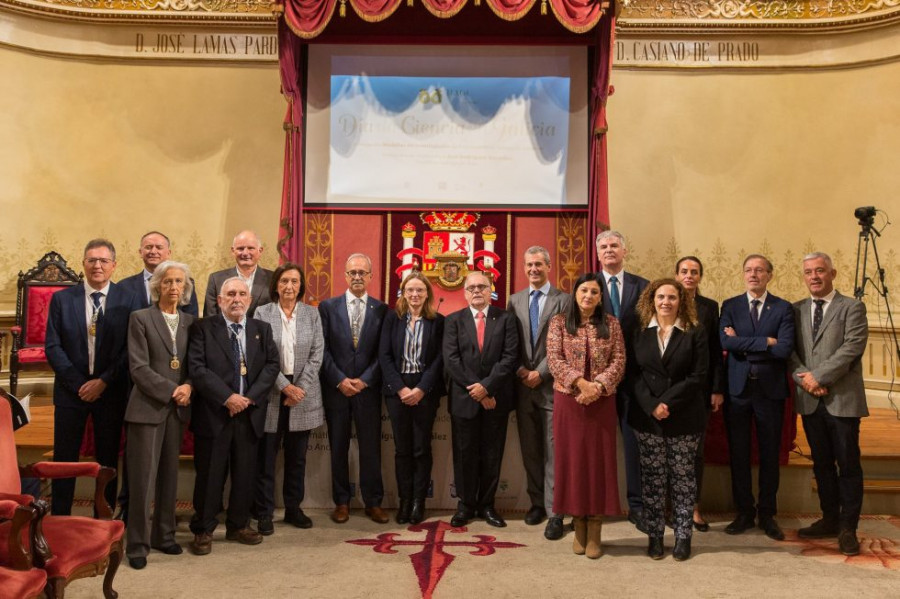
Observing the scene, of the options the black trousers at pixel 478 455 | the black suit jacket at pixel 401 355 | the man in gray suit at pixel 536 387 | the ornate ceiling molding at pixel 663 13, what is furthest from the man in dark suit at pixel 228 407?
the ornate ceiling molding at pixel 663 13

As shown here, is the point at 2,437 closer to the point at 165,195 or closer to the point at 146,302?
the point at 146,302

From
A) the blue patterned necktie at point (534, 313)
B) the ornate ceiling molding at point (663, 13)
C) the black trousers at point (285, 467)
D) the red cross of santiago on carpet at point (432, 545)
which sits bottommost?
the red cross of santiago on carpet at point (432, 545)

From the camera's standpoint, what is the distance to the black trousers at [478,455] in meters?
4.20

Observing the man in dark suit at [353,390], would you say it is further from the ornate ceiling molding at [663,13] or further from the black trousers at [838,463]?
the ornate ceiling molding at [663,13]

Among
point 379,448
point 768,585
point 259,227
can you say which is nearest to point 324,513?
point 379,448

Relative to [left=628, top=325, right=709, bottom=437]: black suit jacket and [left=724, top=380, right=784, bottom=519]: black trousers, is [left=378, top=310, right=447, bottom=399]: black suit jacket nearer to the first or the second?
[left=628, top=325, right=709, bottom=437]: black suit jacket

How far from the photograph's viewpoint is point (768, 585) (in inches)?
130

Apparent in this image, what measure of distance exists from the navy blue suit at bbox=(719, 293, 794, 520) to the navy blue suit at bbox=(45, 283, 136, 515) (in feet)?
10.9

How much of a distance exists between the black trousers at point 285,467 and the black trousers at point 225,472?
0.14 meters

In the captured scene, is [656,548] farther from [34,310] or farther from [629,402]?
[34,310]

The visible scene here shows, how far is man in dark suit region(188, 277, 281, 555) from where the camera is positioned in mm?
3734

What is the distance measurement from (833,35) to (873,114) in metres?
0.87

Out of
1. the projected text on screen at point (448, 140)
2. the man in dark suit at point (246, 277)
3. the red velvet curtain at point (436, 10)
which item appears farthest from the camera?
the projected text on screen at point (448, 140)

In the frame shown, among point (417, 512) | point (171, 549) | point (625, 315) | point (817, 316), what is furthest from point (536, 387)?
point (171, 549)
